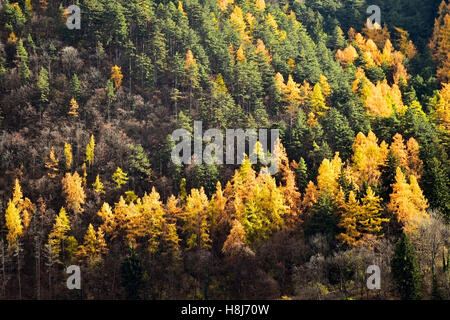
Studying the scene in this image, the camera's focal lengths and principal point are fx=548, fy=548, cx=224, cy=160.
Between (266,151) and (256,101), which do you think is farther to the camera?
(256,101)

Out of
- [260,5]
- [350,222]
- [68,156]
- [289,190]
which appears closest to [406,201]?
[350,222]

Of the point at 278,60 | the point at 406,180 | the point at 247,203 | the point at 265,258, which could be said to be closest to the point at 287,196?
the point at 247,203

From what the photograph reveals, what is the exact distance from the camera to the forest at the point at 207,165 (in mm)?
68750

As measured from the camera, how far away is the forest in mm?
68750

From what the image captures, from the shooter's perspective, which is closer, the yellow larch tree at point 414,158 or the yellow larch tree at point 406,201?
the yellow larch tree at point 406,201

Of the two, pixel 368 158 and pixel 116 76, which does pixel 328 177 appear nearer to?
pixel 368 158

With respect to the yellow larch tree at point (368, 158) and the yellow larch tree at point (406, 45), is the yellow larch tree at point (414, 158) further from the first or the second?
the yellow larch tree at point (406, 45)

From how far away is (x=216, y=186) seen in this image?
81438 millimetres

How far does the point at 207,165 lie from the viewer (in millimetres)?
84562

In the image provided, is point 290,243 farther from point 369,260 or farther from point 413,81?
point 413,81

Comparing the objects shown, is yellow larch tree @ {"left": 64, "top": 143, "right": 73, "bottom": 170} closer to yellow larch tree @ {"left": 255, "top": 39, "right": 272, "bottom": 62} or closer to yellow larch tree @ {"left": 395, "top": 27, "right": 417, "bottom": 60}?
yellow larch tree @ {"left": 255, "top": 39, "right": 272, "bottom": 62}

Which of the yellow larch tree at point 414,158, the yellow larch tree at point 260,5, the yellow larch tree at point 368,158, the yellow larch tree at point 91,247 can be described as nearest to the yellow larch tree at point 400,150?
the yellow larch tree at point 414,158
